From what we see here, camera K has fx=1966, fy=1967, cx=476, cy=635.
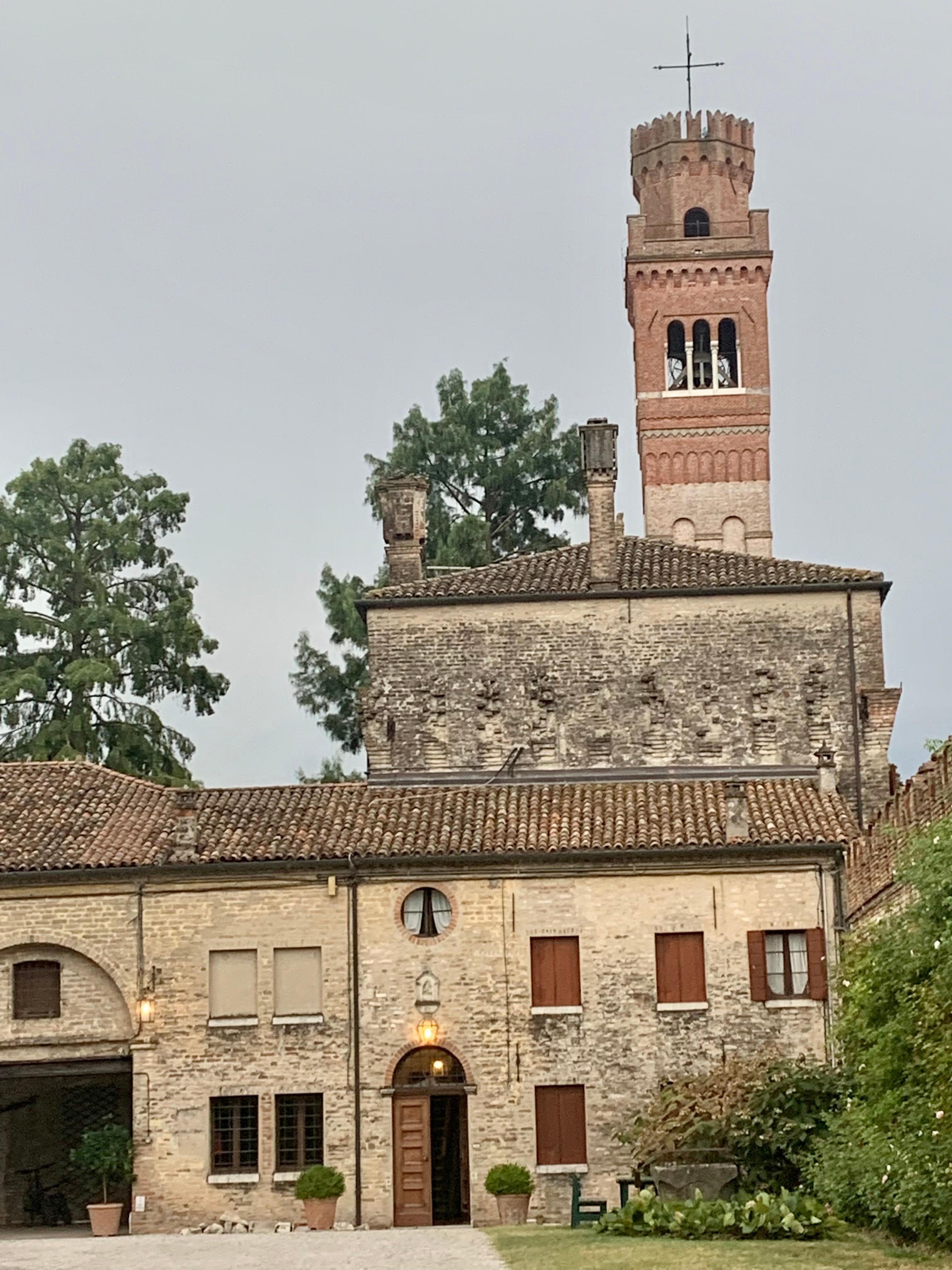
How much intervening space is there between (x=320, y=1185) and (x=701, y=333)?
32597 millimetres

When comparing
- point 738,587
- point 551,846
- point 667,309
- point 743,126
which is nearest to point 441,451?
point 667,309

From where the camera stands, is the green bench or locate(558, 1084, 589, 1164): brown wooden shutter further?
locate(558, 1084, 589, 1164): brown wooden shutter

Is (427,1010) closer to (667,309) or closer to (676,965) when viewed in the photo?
(676,965)

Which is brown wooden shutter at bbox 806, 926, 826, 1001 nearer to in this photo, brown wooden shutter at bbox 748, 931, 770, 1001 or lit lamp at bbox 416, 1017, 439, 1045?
brown wooden shutter at bbox 748, 931, 770, 1001

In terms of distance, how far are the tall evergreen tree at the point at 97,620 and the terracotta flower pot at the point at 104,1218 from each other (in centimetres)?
1762

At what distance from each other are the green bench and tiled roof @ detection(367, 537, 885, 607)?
12.8 metres

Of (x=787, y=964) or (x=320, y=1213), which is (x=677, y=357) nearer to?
(x=787, y=964)

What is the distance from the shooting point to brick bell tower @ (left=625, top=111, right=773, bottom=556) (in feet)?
179

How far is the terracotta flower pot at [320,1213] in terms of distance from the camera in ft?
99.8

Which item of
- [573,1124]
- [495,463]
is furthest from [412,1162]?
[495,463]

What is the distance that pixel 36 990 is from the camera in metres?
31.9

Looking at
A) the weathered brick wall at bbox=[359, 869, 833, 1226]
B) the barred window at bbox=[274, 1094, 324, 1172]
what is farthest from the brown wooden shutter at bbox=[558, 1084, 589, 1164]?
the barred window at bbox=[274, 1094, 324, 1172]

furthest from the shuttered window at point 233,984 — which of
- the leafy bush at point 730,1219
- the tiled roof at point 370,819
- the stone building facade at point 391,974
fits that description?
the leafy bush at point 730,1219

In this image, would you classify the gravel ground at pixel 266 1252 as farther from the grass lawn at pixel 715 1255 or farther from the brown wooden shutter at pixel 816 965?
the brown wooden shutter at pixel 816 965
